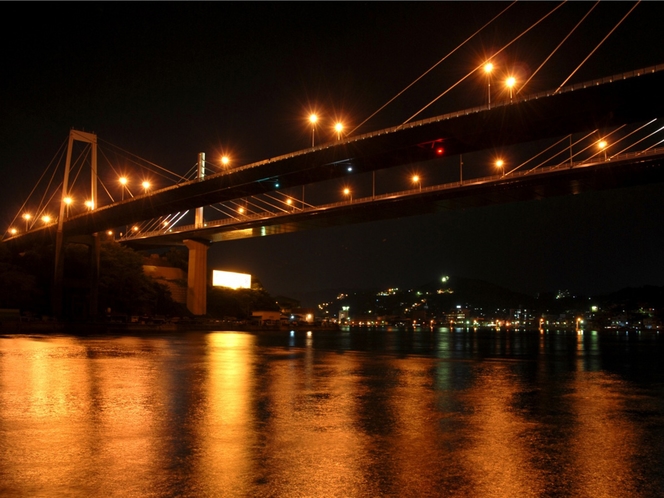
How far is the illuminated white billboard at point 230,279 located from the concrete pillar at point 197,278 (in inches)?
621

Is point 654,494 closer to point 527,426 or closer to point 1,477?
point 527,426

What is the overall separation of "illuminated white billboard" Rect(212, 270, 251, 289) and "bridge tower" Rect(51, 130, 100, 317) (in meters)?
39.5

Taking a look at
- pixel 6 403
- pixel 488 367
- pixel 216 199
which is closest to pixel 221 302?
pixel 216 199

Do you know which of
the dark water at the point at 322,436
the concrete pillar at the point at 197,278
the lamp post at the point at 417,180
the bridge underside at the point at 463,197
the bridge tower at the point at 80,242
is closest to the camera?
the dark water at the point at 322,436

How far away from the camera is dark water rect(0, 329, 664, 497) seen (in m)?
5.06

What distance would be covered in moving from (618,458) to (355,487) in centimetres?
272

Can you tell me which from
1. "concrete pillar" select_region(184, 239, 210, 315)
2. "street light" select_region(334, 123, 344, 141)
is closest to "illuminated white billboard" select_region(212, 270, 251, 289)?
"concrete pillar" select_region(184, 239, 210, 315)

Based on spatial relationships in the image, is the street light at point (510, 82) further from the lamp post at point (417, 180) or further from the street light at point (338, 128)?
the lamp post at point (417, 180)

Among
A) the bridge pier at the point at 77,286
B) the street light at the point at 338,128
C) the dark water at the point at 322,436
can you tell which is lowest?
the dark water at the point at 322,436

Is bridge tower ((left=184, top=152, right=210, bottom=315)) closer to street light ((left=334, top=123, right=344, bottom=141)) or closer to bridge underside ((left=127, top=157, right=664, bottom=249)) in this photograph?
bridge underside ((left=127, top=157, right=664, bottom=249))

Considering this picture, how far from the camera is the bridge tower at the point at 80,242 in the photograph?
5053 cm

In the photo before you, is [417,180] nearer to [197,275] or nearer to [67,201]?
[67,201]

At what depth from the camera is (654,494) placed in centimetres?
484

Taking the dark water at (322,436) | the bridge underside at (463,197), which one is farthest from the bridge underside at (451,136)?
the bridge underside at (463,197)
